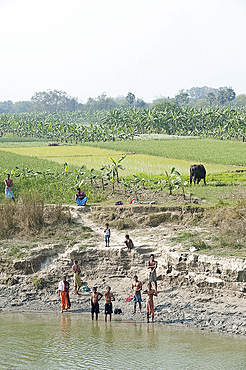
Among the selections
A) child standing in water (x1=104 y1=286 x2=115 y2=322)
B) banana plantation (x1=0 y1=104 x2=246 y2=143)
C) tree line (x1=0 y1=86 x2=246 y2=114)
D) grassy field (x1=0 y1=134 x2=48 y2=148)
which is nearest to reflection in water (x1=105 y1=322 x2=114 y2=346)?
child standing in water (x1=104 y1=286 x2=115 y2=322)

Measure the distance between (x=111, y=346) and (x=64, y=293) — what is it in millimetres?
3184

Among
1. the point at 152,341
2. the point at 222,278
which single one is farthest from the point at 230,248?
the point at 152,341

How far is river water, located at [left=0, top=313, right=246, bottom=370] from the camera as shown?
35.3 feet

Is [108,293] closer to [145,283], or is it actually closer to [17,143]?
[145,283]

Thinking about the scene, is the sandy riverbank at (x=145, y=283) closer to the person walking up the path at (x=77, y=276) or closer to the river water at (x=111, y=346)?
the person walking up the path at (x=77, y=276)

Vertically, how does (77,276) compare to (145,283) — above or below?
above

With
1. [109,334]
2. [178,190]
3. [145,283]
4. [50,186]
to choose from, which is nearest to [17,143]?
[50,186]

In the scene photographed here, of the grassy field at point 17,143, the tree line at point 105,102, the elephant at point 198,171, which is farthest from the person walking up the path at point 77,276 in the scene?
the tree line at point 105,102

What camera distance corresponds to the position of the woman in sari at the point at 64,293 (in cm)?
1451

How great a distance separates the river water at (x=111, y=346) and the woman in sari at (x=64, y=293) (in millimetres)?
721

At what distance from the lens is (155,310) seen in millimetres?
14227

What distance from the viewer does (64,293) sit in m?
14.6

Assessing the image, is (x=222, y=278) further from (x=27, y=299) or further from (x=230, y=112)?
(x=230, y=112)

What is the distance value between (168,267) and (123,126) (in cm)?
6296
